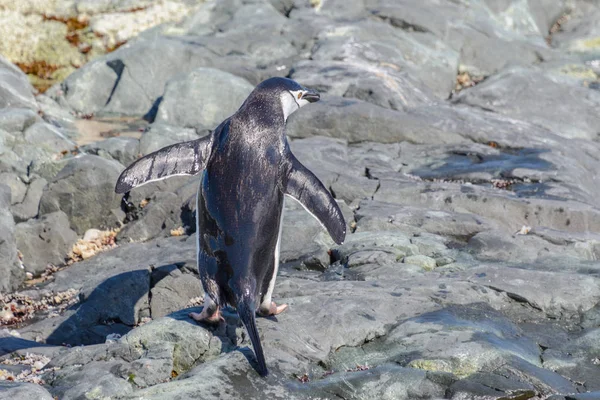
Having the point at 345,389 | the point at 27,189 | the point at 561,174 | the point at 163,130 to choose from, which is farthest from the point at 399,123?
the point at 345,389

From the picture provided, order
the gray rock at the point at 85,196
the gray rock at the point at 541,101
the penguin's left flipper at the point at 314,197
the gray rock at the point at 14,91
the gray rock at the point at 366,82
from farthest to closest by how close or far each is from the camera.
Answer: the gray rock at the point at 541,101, the gray rock at the point at 14,91, the gray rock at the point at 366,82, the gray rock at the point at 85,196, the penguin's left flipper at the point at 314,197

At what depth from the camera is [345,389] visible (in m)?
6.66

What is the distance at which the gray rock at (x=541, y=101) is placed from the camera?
20266 mm

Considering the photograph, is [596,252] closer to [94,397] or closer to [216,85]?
[94,397]

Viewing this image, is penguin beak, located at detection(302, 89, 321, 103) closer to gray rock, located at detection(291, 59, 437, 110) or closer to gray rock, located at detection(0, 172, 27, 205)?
gray rock, located at detection(0, 172, 27, 205)

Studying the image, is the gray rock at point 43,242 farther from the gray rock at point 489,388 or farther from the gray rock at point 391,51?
the gray rock at point 391,51

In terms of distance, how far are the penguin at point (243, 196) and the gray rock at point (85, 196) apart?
22.5ft

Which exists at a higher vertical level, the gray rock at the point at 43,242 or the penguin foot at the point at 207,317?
the penguin foot at the point at 207,317

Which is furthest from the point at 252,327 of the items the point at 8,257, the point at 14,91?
the point at 14,91

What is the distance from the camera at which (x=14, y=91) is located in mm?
19469

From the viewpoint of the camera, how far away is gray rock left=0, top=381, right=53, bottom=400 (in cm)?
607

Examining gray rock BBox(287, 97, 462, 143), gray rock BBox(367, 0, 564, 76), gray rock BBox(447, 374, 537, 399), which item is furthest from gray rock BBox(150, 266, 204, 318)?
gray rock BBox(367, 0, 564, 76)

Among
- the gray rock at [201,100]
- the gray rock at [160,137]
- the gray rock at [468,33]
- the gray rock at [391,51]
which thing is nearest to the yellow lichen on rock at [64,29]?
the gray rock at [391,51]

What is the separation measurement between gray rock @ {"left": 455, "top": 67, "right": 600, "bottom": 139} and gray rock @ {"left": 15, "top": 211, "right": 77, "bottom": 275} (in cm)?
1172
